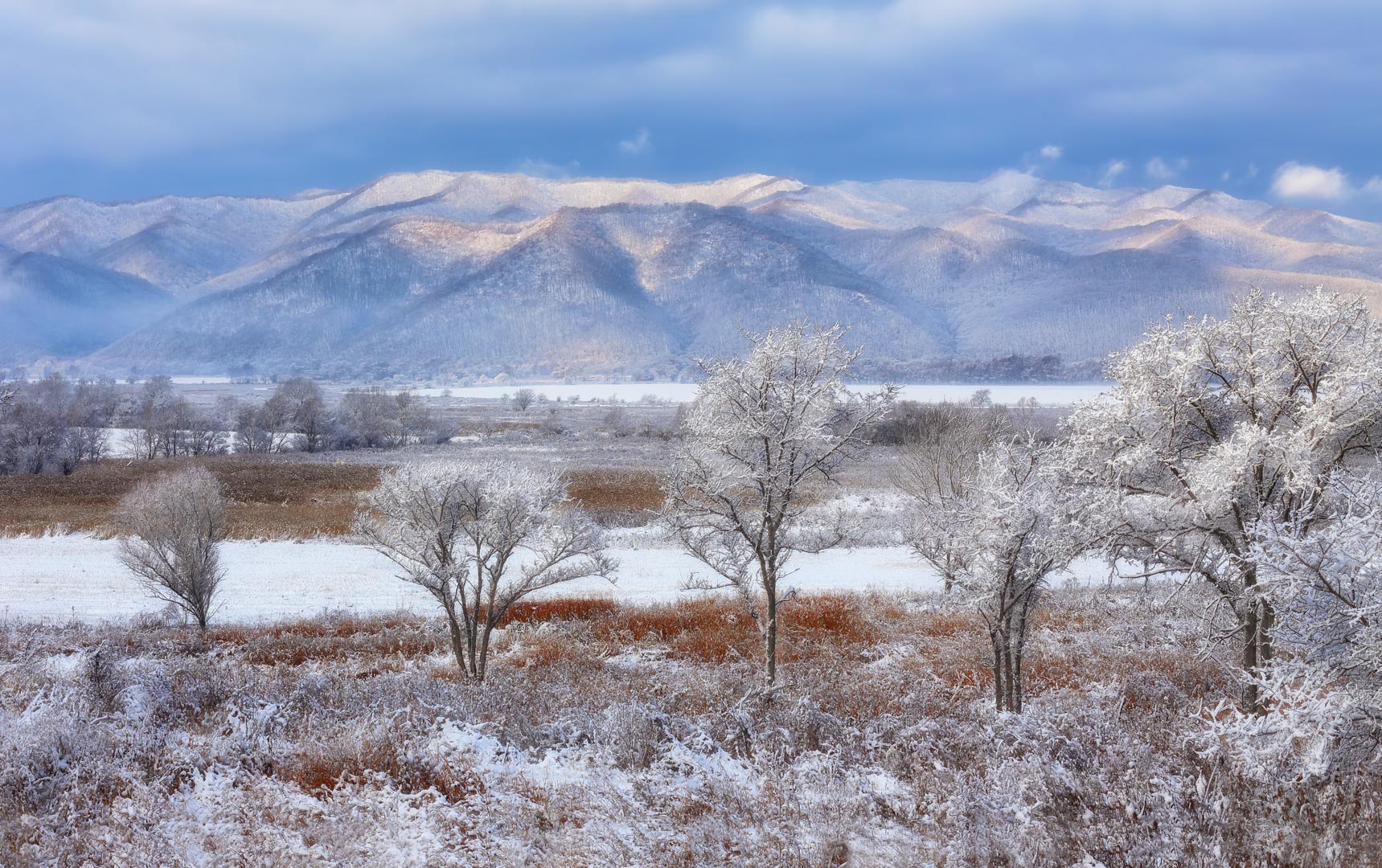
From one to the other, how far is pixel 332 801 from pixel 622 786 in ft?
6.73

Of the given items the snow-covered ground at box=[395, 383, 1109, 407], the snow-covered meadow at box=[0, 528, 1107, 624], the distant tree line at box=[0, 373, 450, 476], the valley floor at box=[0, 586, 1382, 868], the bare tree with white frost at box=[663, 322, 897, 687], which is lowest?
the snow-covered meadow at box=[0, 528, 1107, 624]

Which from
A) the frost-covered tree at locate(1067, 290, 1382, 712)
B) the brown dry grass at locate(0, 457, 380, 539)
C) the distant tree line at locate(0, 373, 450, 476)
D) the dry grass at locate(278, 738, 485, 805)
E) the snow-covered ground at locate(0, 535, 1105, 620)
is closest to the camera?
the dry grass at locate(278, 738, 485, 805)

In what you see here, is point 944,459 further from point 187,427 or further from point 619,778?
point 187,427

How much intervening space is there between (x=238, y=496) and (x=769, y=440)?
111 feet

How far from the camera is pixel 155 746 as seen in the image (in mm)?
5918

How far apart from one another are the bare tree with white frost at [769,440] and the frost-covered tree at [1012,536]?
167 centimetres

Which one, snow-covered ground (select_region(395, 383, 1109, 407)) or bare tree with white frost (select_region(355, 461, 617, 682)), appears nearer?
bare tree with white frost (select_region(355, 461, 617, 682))

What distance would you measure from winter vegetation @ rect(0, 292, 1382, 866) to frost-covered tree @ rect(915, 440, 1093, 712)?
0.05 meters

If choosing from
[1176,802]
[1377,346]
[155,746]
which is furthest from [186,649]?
[1377,346]

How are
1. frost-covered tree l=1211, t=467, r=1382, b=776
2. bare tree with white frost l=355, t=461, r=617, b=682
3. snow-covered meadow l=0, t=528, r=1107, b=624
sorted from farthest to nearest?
1. snow-covered meadow l=0, t=528, r=1107, b=624
2. bare tree with white frost l=355, t=461, r=617, b=682
3. frost-covered tree l=1211, t=467, r=1382, b=776

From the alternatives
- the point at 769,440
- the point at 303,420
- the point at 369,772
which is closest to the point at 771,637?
the point at 769,440

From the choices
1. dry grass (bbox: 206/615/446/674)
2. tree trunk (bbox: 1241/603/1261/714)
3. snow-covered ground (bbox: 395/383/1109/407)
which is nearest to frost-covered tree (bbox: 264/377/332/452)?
dry grass (bbox: 206/615/446/674)

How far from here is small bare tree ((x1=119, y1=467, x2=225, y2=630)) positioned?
1454 cm

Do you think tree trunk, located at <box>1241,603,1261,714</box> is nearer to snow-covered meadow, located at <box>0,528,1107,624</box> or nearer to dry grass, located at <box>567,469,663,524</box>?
snow-covered meadow, located at <box>0,528,1107,624</box>
